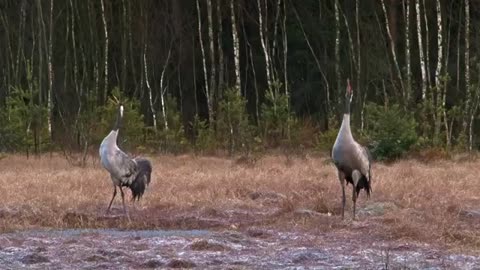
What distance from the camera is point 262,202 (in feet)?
51.2

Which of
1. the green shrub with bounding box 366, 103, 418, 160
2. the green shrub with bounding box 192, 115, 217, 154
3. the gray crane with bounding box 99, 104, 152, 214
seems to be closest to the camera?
the gray crane with bounding box 99, 104, 152, 214

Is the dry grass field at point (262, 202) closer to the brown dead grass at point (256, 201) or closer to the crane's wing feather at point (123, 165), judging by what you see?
the brown dead grass at point (256, 201)

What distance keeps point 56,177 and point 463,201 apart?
719cm

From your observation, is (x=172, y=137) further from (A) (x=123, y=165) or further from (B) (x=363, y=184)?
(B) (x=363, y=184)

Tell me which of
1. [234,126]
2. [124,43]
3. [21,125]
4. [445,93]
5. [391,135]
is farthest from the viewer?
[124,43]

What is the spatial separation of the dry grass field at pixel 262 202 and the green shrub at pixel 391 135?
120 inches

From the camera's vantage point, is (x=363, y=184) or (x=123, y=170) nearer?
(x=363, y=184)

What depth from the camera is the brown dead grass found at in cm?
1316

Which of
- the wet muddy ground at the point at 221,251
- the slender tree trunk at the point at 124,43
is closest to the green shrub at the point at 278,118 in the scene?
the slender tree trunk at the point at 124,43

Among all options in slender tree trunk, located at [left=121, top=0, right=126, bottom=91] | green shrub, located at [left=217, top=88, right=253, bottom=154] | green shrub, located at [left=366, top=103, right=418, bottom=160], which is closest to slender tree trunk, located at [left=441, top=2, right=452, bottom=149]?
green shrub, located at [left=366, top=103, right=418, bottom=160]

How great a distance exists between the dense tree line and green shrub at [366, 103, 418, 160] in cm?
501

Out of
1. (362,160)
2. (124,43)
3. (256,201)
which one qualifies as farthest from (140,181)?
(124,43)

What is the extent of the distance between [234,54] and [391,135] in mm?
10066

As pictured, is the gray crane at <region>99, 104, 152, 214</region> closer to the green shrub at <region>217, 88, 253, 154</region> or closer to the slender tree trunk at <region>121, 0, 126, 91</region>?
the green shrub at <region>217, 88, 253, 154</region>
